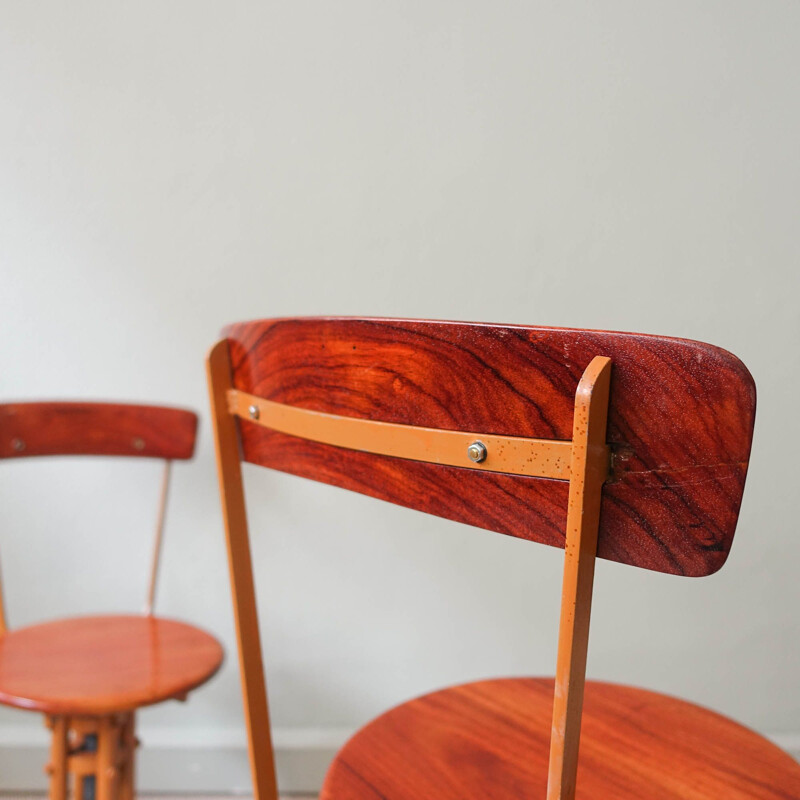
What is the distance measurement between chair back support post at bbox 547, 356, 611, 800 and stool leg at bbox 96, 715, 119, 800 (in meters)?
0.81

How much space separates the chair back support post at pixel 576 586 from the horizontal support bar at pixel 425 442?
0.04ft

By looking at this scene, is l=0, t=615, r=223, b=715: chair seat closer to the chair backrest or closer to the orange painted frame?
the chair backrest

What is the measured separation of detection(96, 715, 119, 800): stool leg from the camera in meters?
0.97

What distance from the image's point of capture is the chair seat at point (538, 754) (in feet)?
1.69

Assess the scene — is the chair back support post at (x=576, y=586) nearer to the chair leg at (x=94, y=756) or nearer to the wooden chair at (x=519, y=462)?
the wooden chair at (x=519, y=462)

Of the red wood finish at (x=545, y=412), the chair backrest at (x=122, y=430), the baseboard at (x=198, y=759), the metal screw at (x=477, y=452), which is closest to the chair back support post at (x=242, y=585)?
the red wood finish at (x=545, y=412)

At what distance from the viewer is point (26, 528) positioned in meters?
1.42

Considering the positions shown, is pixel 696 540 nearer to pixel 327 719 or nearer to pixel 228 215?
pixel 228 215

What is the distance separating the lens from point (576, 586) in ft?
1.08

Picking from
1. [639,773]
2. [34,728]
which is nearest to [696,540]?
[639,773]

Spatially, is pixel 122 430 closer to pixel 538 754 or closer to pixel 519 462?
pixel 538 754

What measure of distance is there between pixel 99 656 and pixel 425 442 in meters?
0.82

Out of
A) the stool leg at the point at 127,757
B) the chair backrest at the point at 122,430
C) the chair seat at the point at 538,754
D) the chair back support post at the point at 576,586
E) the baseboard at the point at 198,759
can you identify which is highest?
the chair back support post at the point at 576,586

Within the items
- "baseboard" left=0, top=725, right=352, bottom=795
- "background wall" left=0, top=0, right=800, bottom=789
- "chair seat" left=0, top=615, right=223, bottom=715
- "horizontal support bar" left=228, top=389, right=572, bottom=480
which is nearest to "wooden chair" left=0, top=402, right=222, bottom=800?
"chair seat" left=0, top=615, right=223, bottom=715
